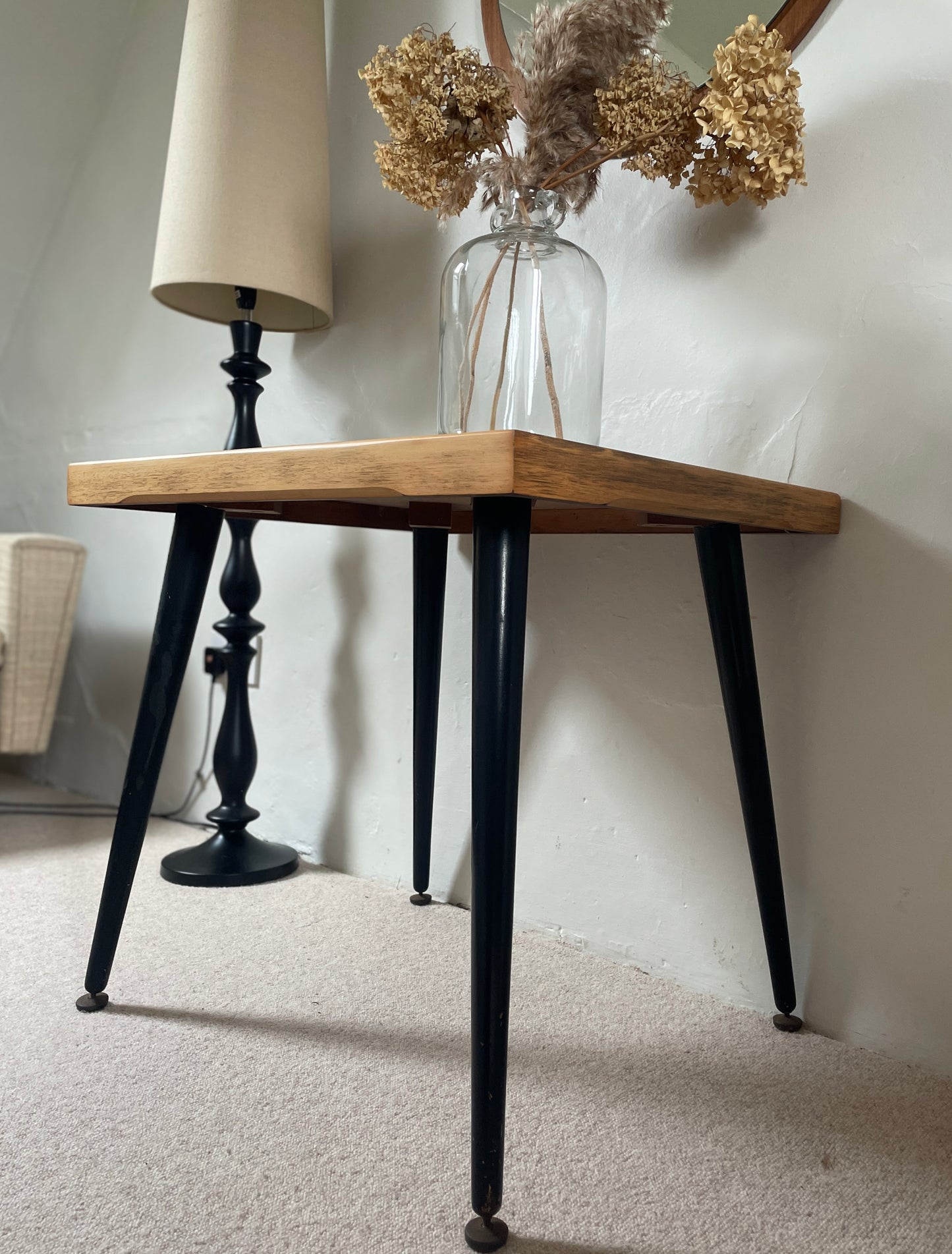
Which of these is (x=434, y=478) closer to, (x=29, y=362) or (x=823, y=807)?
(x=823, y=807)

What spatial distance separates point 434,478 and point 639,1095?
1.89 feet

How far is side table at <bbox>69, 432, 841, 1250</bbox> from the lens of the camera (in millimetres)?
676

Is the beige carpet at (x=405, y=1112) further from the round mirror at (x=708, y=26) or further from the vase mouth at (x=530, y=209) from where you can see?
the round mirror at (x=708, y=26)

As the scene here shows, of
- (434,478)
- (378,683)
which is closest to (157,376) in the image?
(378,683)

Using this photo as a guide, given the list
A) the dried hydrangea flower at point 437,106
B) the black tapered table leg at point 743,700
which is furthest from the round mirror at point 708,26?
the black tapered table leg at point 743,700

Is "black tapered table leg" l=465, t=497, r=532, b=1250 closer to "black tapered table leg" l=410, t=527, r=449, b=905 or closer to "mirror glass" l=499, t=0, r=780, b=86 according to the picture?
"black tapered table leg" l=410, t=527, r=449, b=905

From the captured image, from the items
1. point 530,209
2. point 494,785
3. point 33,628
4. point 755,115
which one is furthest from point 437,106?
point 33,628

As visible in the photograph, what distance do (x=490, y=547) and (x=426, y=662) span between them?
64 centimetres

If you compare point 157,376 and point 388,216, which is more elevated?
point 388,216

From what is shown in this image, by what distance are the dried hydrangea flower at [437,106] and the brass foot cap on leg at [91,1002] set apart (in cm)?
91

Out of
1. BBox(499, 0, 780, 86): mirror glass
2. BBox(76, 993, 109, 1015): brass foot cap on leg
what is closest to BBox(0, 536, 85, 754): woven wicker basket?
BBox(76, 993, 109, 1015): brass foot cap on leg

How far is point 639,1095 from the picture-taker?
34.2 inches

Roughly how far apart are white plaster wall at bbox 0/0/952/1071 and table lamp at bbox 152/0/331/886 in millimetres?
100

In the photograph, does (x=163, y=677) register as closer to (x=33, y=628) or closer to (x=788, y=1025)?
(x=788, y=1025)
